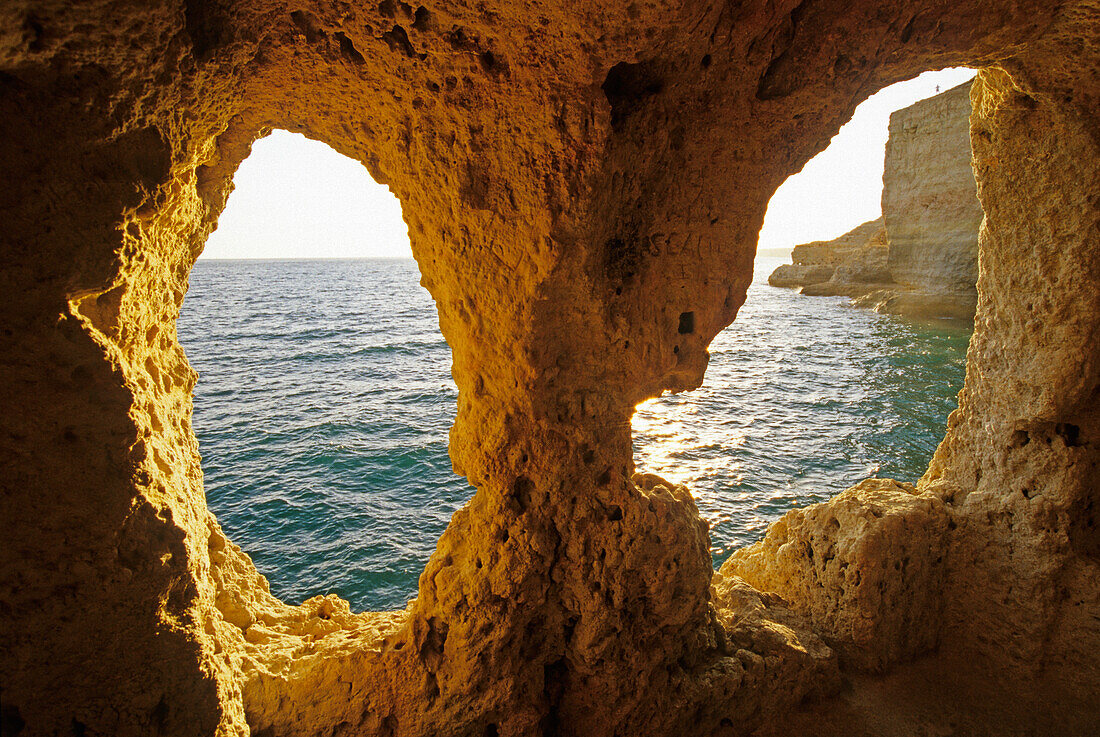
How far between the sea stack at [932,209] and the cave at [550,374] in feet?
64.4

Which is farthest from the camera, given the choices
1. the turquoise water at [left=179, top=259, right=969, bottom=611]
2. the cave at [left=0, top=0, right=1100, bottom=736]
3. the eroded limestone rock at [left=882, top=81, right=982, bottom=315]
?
the eroded limestone rock at [left=882, top=81, right=982, bottom=315]

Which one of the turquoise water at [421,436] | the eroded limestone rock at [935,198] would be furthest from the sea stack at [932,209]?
the turquoise water at [421,436]

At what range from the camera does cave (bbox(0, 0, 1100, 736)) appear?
7.38 ft

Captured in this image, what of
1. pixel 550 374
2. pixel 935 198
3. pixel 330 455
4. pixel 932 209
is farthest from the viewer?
pixel 932 209

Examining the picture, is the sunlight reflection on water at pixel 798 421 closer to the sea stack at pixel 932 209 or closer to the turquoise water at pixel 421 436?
the turquoise water at pixel 421 436

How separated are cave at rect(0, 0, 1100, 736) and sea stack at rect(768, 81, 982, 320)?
19632 mm

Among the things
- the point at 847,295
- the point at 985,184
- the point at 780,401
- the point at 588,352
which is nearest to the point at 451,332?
the point at 588,352

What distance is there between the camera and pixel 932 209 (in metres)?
21.6

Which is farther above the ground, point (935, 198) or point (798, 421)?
point (935, 198)

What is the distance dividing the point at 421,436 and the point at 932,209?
69.8 ft

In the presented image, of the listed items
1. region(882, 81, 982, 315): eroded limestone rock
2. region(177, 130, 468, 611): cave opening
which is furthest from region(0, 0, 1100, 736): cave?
region(882, 81, 982, 315): eroded limestone rock

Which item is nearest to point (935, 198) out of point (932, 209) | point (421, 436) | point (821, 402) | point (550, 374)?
point (932, 209)

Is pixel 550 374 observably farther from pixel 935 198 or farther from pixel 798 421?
pixel 935 198

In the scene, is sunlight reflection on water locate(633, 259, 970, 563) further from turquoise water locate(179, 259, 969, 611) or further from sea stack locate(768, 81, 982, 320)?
sea stack locate(768, 81, 982, 320)
